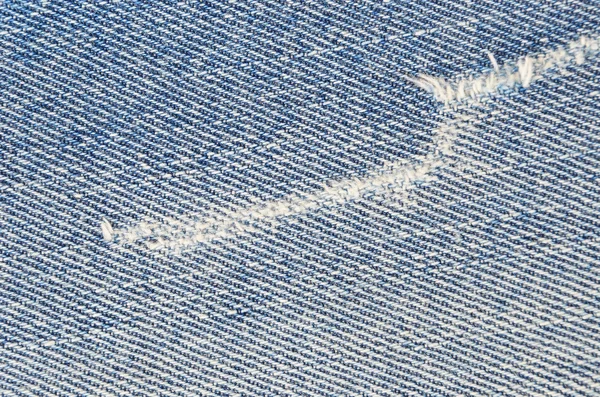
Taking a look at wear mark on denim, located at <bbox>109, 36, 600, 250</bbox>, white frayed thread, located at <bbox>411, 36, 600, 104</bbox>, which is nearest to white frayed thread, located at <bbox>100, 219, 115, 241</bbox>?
wear mark on denim, located at <bbox>109, 36, 600, 250</bbox>

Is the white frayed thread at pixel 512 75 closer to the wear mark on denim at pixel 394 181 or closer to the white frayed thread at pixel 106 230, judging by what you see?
the wear mark on denim at pixel 394 181

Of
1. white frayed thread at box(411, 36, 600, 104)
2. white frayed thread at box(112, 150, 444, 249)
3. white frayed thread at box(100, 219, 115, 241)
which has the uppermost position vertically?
white frayed thread at box(411, 36, 600, 104)

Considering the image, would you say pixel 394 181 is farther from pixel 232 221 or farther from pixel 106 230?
pixel 106 230

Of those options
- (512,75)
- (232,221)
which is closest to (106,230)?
(232,221)

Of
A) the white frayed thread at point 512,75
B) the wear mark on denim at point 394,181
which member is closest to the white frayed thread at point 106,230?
the wear mark on denim at point 394,181

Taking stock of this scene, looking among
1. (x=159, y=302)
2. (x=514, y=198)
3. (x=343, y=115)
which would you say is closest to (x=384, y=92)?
(x=343, y=115)

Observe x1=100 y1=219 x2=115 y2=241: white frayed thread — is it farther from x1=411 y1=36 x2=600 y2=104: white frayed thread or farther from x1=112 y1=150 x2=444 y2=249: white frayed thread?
x1=411 y1=36 x2=600 y2=104: white frayed thread

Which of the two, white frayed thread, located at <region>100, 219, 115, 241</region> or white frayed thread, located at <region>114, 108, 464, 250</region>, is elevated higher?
white frayed thread, located at <region>114, 108, 464, 250</region>
